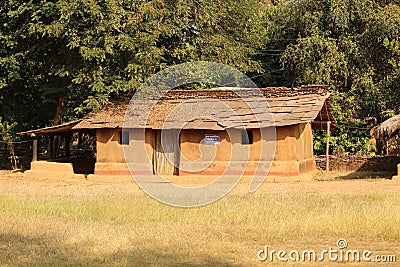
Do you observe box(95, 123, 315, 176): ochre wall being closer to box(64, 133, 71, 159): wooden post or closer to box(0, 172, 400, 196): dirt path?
box(0, 172, 400, 196): dirt path

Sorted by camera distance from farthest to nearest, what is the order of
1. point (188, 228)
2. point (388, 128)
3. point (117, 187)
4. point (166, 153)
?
point (166, 153)
point (388, 128)
point (117, 187)
point (188, 228)

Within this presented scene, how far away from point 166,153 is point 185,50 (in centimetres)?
532

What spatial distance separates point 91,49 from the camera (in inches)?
931

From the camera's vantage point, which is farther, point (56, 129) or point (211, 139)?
point (56, 129)

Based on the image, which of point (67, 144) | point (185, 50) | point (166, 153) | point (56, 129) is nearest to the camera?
point (166, 153)

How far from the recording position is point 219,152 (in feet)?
75.3

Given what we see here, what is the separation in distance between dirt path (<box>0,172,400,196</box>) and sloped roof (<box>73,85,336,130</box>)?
2208 mm

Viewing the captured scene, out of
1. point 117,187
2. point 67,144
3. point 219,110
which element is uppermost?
point 219,110

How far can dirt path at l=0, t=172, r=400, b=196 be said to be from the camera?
60.8ft

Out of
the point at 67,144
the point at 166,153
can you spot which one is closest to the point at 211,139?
the point at 166,153

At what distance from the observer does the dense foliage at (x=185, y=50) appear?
2420cm

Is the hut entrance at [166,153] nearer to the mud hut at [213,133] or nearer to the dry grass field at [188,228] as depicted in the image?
the mud hut at [213,133]

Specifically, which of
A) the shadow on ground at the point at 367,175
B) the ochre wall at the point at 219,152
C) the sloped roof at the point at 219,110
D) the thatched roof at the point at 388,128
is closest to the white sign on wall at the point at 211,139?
the ochre wall at the point at 219,152

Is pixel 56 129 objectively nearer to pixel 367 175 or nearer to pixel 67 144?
pixel 67 144
